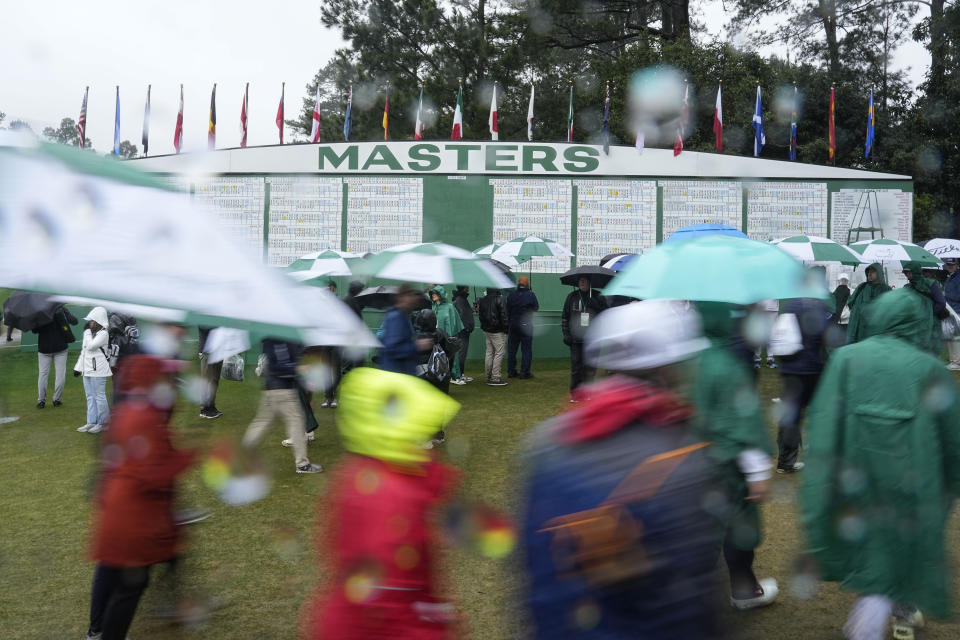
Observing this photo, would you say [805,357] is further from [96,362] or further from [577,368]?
[96,362]

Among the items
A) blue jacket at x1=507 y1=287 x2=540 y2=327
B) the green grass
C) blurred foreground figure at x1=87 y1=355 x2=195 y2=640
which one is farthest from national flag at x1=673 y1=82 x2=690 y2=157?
blurred foreground figure at x1=87 y1=355 x2=195 y2=640

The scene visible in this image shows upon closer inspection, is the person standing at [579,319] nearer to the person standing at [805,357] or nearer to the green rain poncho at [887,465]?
the person standing at [805,357]

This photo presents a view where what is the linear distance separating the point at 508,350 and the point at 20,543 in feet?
31.8

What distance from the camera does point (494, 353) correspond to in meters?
14.0

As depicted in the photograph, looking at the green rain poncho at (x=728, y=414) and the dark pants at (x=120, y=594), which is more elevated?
the green rain poncho at (x=728, y=414)

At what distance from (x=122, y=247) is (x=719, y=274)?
10.3 ft

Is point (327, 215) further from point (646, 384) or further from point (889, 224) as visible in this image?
point (646, 384)

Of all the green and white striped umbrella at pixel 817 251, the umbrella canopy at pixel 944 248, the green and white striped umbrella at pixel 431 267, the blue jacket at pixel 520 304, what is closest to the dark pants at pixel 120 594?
the green and white striped umbrella at pixel 431 267

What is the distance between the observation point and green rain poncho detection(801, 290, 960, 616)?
3.61m

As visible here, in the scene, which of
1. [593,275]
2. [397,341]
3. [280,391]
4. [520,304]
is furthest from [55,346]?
[593,275]

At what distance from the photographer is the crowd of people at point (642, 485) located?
1.88 metres

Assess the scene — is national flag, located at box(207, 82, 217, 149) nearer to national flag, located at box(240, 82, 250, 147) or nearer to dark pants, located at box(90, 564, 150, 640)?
national flag, located at box(240, 82, 250, 147)

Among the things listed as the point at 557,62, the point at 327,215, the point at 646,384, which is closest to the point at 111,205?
the point at 646,384

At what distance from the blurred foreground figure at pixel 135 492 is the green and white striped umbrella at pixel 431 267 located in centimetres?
355
